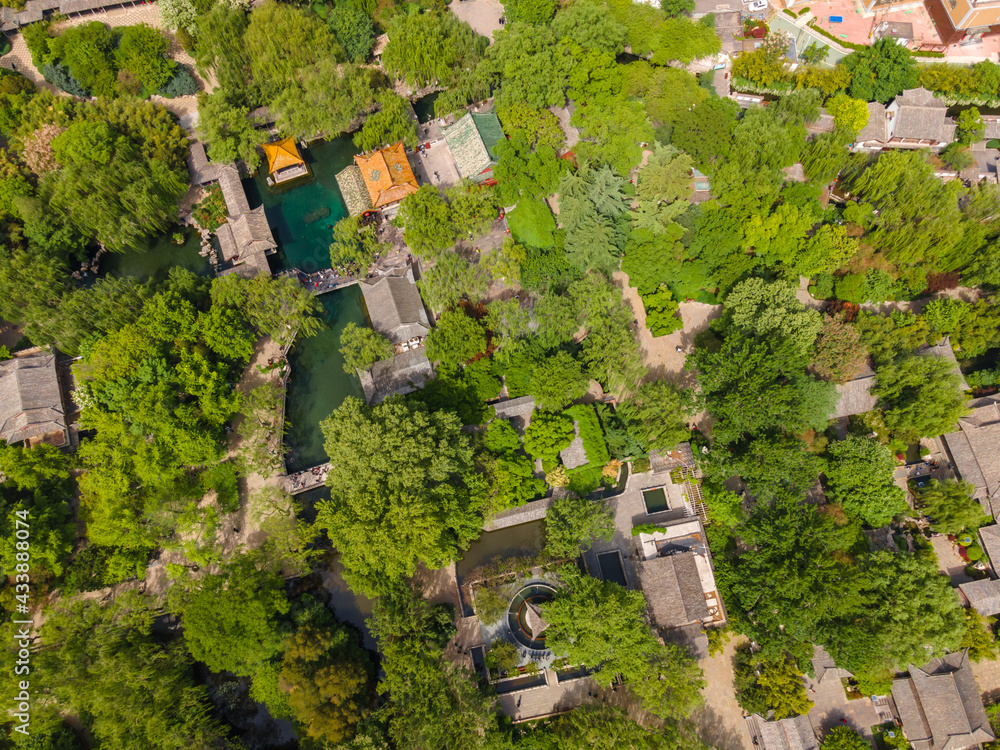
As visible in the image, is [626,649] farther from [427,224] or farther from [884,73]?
[884,73]

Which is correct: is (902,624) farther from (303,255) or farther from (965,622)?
(303,255)

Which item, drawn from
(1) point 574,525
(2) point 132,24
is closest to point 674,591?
(1) point 574,525

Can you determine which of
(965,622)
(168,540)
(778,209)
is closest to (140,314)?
(168,540)

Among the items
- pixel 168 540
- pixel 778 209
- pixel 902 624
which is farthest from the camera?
pixel 778 209

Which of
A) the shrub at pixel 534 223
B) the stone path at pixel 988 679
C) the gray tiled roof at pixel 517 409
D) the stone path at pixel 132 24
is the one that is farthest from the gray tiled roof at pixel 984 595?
the stone path at pixel 132 24

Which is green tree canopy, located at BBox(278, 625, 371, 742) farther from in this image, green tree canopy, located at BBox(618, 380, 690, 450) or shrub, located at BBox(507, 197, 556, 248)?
shrub, located at BBox(507, 197, 556, 248)

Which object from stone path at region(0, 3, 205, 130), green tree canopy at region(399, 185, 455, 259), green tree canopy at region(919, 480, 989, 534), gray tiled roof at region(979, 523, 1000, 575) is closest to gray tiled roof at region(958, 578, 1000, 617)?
gray tiled roof at region(979, 523, 1000, 575)

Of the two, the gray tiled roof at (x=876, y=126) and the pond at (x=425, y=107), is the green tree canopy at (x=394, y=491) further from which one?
the gray tiled roof at (x=876, y=126)
